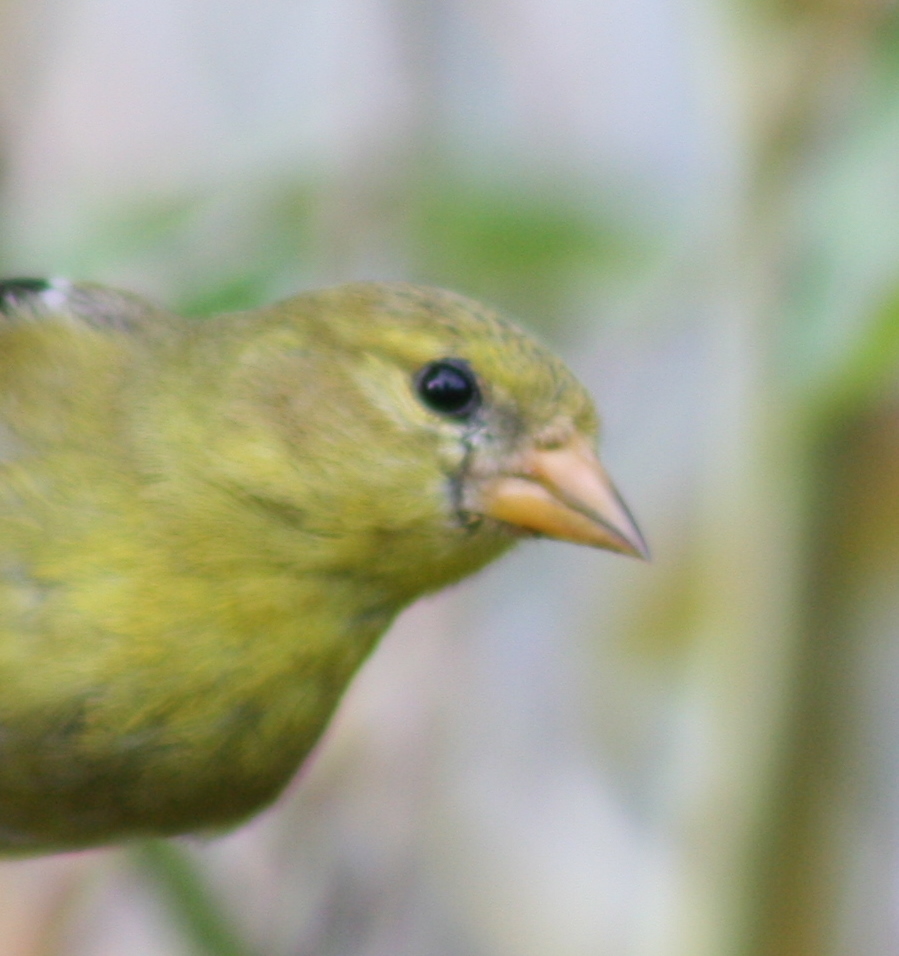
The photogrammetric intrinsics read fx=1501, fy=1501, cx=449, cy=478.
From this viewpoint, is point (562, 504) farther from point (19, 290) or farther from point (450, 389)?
point (19, 290)

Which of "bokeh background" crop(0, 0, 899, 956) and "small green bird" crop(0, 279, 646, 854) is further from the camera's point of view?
"bokeh background" crop(0, 0, 899, 956)

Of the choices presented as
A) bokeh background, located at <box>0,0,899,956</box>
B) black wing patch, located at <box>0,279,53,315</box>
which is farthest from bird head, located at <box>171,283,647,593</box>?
black wing patch, located at <box>0,279,53,315</box>

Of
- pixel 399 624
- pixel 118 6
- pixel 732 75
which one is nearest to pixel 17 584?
pixel 732 75

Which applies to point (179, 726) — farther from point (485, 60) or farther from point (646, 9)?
point (646, 9)

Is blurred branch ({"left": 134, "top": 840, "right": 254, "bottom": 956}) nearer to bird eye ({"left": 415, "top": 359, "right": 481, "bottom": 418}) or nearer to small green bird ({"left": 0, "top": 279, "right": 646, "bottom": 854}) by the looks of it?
small green bird ({"left": 0, "top": 279, "right": 646, "bottom": 854})

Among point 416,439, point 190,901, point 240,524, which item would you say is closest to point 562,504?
point 416,439

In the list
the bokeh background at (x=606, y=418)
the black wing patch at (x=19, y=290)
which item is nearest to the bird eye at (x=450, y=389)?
the bokeh background at (x=606, y=418)
